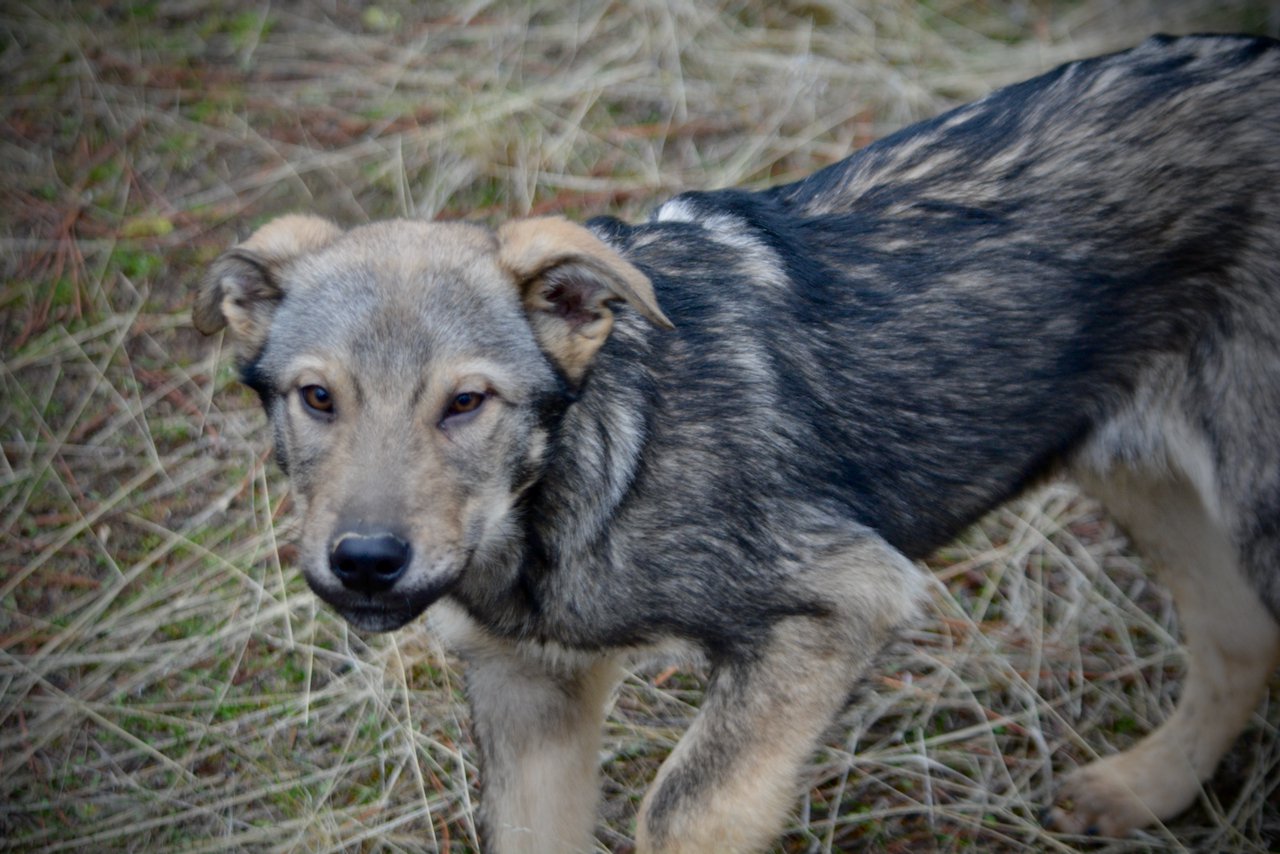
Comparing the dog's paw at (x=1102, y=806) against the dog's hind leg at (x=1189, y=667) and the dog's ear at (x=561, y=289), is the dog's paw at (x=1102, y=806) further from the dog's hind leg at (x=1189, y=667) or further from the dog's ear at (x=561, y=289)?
the dog's ear at (x=561, y=289)

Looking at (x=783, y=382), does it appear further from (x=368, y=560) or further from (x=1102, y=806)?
(x=1102, y=806)

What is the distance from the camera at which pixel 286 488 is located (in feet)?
16.2

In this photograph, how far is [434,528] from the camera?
2744 mm

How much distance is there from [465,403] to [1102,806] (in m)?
2.62

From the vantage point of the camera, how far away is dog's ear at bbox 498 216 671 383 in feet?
9.78

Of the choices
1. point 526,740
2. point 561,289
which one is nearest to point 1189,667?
point 526,740

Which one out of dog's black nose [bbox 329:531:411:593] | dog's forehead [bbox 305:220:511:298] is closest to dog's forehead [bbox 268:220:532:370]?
dog's forehead [bbox 305:220:511:298]

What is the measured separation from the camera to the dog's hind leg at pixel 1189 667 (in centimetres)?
395

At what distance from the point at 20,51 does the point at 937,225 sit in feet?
17.7

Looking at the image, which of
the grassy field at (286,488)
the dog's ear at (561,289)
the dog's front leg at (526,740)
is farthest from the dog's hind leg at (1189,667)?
the dog's ear at (561,289)

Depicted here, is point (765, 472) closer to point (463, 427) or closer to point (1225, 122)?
point (463, 427)

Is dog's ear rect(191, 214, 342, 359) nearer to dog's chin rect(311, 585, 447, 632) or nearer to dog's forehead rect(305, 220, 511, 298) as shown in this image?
dog's forehead rect(305, 220, 511, 298)

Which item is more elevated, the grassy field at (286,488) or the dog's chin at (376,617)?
the dog's chin at (376,617)

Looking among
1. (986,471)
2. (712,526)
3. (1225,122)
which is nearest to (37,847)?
(712,526)
